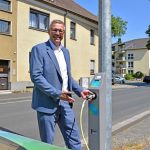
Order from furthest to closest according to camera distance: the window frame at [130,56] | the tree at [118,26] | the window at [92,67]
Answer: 1. the window frame at [130,56]
2. the tree at [118,26]
3. the window at [92,67]

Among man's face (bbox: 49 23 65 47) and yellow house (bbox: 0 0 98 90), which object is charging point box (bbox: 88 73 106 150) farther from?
yellow house (bbox: 0 0 98 90)

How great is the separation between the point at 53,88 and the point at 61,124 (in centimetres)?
52

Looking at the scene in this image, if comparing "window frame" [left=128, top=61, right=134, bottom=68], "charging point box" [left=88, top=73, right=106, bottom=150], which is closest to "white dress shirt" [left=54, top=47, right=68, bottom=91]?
"charging point box" [left=88, top=73, right=106, bottom=150]

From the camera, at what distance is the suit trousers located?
14.0 ft

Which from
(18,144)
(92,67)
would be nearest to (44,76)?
(18,144)

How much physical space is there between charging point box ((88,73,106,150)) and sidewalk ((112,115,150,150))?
2222 millimetres

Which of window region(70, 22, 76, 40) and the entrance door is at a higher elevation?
window region(70, 22, 76, 40)

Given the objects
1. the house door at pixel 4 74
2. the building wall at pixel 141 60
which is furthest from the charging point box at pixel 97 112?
the building wall at pixel 141 60

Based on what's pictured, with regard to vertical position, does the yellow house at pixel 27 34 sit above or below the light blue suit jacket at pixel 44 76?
above

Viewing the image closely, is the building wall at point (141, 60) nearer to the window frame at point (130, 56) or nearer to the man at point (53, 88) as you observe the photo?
the window frame at point (130, 56)

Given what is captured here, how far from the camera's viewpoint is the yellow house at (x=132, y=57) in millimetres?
98562

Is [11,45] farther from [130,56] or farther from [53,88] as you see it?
[130,56]

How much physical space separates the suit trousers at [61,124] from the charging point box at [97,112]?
0.21 meters

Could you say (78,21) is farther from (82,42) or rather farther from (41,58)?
(41,58)
